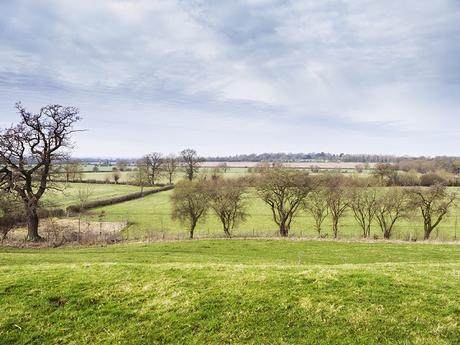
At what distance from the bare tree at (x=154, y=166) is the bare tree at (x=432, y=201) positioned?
270ft

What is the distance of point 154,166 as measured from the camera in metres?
113

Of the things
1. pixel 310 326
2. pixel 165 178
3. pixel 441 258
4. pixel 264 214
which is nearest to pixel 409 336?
pixel 310 326

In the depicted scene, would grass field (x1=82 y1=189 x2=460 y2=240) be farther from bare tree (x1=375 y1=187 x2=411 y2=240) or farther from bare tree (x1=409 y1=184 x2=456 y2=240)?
bare tree (x1=409 y1=184 x2=456 y2=240)

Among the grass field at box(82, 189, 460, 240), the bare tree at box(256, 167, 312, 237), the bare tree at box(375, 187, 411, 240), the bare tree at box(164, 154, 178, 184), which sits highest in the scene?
the bare tree at box(164, 154, 178, 184)

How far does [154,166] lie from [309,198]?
234ft

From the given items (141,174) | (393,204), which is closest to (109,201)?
(141,174)

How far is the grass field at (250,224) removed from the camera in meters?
56.1

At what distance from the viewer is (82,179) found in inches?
4658

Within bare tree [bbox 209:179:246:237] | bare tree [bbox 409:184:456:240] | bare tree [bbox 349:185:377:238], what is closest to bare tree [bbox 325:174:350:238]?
bare tree [bbox 349:185:377:238]

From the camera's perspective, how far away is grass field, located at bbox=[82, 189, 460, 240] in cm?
5613

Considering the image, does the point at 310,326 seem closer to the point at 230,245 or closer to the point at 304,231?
the point at 230,245

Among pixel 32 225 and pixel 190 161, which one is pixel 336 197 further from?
pixel 190 161

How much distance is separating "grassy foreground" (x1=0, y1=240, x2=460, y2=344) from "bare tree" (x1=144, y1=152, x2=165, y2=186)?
328 feet

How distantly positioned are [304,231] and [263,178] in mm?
14240
